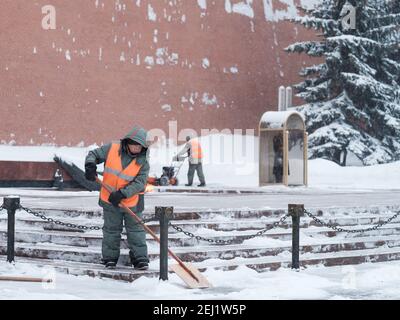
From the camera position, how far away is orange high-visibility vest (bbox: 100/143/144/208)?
9.09m

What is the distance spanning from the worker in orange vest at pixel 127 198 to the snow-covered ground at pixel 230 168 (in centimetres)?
1350

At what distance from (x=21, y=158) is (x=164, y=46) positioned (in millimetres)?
7247

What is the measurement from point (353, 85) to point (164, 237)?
73.7ft

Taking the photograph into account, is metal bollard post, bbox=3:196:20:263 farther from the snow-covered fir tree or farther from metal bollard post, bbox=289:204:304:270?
the snow-covered fir tree

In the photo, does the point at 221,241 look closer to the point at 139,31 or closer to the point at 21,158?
the point at 21,158

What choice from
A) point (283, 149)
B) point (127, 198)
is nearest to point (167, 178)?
point (283, 149)

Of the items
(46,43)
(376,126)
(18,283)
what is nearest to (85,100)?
(46,43)

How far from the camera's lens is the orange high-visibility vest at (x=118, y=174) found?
909 cm

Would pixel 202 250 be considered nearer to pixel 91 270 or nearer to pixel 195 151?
pixel 91 270

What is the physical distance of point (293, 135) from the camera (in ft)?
73.5

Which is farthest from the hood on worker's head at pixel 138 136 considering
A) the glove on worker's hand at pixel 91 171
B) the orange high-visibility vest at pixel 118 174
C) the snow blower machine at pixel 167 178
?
the snow blower machine at pixel 167 178

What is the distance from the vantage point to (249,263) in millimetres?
9812

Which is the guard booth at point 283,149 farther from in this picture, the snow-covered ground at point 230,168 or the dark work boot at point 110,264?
the dark work boot at point 110,264

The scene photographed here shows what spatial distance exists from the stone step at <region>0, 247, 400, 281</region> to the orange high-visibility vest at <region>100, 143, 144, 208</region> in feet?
2.54
